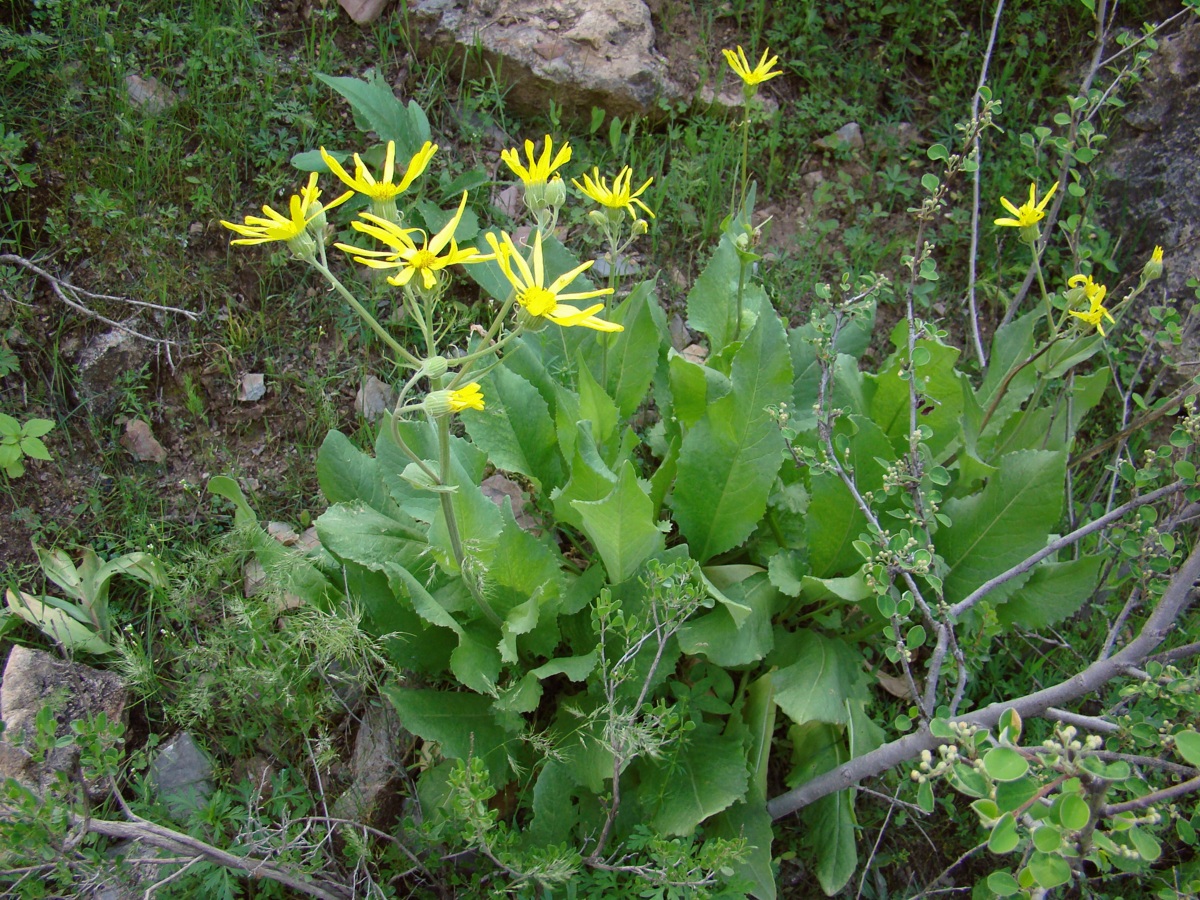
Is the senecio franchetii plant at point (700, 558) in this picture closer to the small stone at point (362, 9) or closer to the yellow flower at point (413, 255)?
the yellow flower at point (413, 255)

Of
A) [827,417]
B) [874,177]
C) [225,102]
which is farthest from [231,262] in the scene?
[874,177]

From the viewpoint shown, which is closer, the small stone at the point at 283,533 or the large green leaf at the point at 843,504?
the large green leaf at the point at 843,504

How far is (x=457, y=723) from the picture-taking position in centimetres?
226

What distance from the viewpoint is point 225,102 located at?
3463 mm

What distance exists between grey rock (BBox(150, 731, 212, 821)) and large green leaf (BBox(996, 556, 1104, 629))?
226 cm

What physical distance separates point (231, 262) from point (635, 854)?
2.50 meters

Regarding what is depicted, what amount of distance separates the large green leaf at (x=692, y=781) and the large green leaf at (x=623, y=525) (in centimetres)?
46

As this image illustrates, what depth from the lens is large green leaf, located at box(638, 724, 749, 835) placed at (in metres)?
2.18

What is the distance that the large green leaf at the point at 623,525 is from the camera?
2.07m

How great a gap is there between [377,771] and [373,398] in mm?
1303

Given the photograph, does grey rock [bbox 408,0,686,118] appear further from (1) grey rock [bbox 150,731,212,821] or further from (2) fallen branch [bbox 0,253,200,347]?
(1) grey rock [bbox 150,731,212,821]

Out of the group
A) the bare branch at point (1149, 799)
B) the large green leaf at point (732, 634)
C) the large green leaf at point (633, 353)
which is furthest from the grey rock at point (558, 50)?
the bare branch at point (1149, 799)

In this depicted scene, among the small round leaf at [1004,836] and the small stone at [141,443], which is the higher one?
the small round leaf at [1004,836]

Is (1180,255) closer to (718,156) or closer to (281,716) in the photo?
(718,156)
